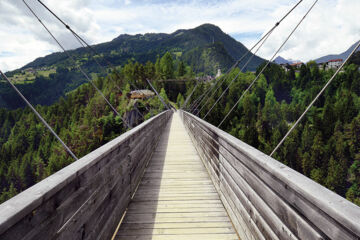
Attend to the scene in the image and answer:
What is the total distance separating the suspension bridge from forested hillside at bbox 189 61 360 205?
63150 millimetres

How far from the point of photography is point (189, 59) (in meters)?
176

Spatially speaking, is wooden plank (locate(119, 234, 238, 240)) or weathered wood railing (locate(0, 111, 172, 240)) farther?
wooden plank (locate(119, 234, 238, 240))

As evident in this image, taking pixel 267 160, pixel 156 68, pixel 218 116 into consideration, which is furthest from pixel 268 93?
pixel 267 160

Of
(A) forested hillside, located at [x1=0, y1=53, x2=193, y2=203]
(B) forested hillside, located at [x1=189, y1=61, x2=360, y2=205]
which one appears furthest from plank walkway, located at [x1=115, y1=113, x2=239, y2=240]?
(B) forested hillside, located at [x1=189, y1=61, x2=360, y2=205]

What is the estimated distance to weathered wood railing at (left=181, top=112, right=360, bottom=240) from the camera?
98 cm

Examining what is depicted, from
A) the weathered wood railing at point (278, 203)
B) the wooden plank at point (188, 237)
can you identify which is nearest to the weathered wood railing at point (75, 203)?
the wooden plank at point (188, 237)

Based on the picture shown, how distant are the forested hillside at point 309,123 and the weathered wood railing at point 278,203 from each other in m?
63.8

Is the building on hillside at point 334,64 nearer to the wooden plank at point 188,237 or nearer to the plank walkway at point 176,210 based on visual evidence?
the plank walkway at point 176,210

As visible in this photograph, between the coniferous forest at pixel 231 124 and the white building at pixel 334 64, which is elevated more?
the white building at pixel 334 64

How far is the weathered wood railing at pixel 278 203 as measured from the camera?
983mm

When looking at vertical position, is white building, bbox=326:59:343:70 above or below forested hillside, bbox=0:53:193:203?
above

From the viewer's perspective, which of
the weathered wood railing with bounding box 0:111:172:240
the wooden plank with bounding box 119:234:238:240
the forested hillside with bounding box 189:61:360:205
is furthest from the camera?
the forested hillside with bounding box 189:61:360:205

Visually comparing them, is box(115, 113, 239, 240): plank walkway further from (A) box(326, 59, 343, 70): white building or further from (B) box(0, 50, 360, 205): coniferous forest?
(A) box(326, 59, 343, 70): white building

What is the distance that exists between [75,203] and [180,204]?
202 centimetres
